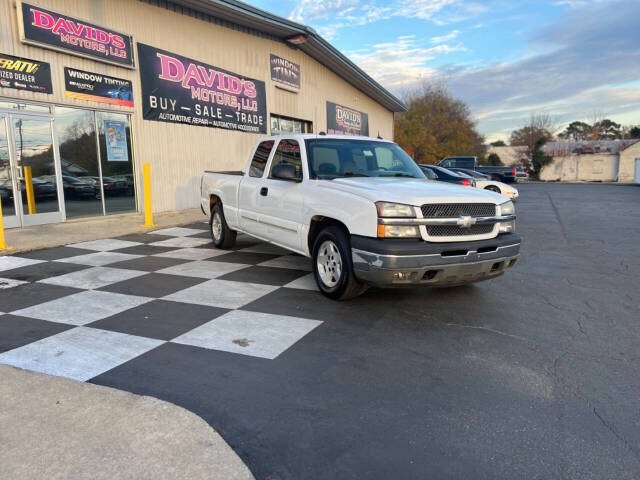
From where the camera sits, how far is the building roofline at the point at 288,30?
44.3 feet

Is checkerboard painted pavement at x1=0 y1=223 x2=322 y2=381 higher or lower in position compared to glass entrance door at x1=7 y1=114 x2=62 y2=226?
lower

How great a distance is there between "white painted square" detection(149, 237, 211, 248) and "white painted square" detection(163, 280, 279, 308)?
115 inches

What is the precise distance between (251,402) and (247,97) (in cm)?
1470

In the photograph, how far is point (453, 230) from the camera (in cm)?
441

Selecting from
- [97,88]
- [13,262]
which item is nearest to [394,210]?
[13,262]

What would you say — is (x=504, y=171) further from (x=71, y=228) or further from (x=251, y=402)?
(x=251, y=402)

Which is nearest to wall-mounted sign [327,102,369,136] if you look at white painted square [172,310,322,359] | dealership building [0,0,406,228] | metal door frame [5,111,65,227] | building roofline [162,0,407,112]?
building roofline [162,0,407,112]

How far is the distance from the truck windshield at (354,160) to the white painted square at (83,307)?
8.19 ft

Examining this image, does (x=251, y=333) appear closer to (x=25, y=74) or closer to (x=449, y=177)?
(x=25, y=74)

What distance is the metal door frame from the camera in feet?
30.9

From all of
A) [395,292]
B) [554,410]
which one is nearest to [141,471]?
Result: [554,410]

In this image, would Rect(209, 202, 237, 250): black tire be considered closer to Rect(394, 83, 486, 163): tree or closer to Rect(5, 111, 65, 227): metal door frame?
Rect(5, 111, 65, 227): metal door frame

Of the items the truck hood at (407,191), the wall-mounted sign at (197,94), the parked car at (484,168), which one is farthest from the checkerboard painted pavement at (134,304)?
the parked car at (484,168)

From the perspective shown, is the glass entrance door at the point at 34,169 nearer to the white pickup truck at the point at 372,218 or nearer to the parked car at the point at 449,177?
the white pickup truck at the point at 372,218
